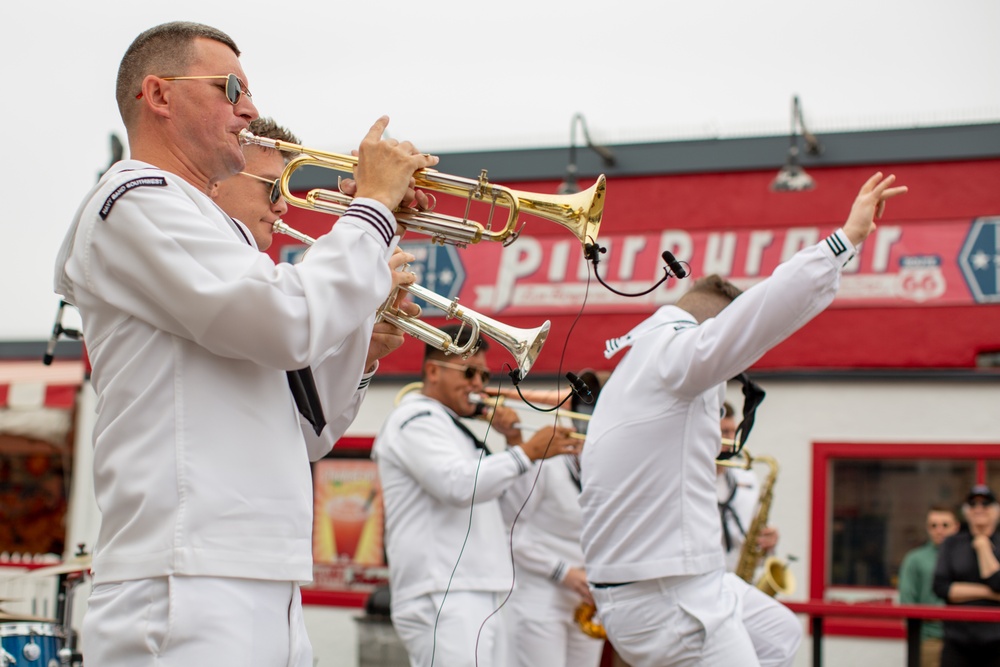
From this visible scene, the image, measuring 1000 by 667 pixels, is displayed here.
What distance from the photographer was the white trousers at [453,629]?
17.7ft

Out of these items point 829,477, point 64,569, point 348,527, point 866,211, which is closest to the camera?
point 866,211

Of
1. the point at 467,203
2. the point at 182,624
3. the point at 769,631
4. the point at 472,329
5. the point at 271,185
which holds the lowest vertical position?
the point at 769,631

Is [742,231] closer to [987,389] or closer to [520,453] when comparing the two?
[987,389]

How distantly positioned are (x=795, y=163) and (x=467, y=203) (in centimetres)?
924

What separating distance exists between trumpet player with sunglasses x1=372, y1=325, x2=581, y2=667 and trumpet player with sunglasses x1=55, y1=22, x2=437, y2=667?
9.20 ft

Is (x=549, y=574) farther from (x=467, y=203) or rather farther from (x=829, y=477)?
(x=829, y=477)

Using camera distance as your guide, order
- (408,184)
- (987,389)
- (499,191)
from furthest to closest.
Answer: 1. (987,389)
2. (499,191)
3. (408,184)

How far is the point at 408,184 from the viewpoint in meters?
2.81

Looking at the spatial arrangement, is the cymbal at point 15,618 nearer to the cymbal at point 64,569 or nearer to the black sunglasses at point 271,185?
the cymbal at point 64,569

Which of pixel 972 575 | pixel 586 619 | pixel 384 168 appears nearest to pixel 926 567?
pixel 972 575

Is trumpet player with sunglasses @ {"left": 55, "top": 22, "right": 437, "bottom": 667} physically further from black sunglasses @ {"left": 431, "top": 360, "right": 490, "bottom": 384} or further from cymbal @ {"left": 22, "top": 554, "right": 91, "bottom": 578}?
black sunglasses @ {"left": 431, "top": 360, "right": 490, "bottom": 384}

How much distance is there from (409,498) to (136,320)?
3486mm

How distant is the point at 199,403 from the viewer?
253cm

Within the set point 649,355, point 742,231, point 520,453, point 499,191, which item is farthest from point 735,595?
point 742,231
